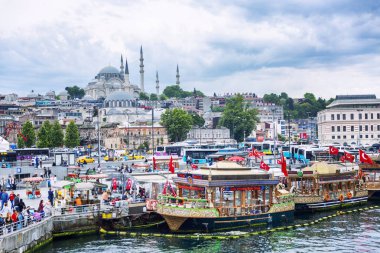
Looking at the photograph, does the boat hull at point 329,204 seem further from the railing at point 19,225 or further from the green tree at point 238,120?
the green tree at point 238,120

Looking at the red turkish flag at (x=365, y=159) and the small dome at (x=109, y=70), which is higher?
the small dome at (x=109, y=70)

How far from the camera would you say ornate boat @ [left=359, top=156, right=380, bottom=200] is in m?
36.2

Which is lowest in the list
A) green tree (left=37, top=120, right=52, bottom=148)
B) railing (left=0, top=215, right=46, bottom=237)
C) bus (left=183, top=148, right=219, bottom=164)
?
railing (left=0, top=215, right=46, bottom=237)

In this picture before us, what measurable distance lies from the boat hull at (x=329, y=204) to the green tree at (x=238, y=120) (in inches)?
3094

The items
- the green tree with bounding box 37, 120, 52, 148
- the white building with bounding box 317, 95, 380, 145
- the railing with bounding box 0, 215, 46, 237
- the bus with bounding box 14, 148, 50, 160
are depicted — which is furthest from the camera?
the white building with bounding box 317, 95, 380, 145

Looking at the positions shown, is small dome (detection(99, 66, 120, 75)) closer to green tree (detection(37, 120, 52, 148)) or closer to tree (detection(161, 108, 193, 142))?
tree (detection(161, 108, 193, 142))

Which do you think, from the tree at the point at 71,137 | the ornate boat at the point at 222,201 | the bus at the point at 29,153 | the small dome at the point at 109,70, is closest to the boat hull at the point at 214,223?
the ornate boat at the point at 222,201

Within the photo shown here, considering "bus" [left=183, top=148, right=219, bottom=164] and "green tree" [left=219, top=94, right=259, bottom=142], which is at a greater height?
"green tree" [left=219, top=94, right=259, bottom=142]

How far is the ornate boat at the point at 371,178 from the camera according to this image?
36.2 metres

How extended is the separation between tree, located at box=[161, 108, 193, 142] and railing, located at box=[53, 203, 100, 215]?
85.2m

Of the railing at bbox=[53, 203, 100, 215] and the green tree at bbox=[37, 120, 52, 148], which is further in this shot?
the green tree at bbox=[37, 120, 52, 148]

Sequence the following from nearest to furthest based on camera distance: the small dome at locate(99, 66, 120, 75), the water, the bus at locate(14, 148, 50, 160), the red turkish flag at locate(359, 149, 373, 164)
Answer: the water → the red turkish flag at locate(359, 149, 373, 164) → the bus at locate(14, 148, 50, 160) → the small dome at locate(99, 66, 120, 75)

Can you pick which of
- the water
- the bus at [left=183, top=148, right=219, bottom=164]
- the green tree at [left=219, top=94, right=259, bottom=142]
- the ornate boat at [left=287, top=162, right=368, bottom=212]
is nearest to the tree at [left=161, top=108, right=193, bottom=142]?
the green tree at [left=219, top=94, right=259, bottom=142]

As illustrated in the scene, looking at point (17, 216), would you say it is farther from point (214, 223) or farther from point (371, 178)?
point (371, 178)
